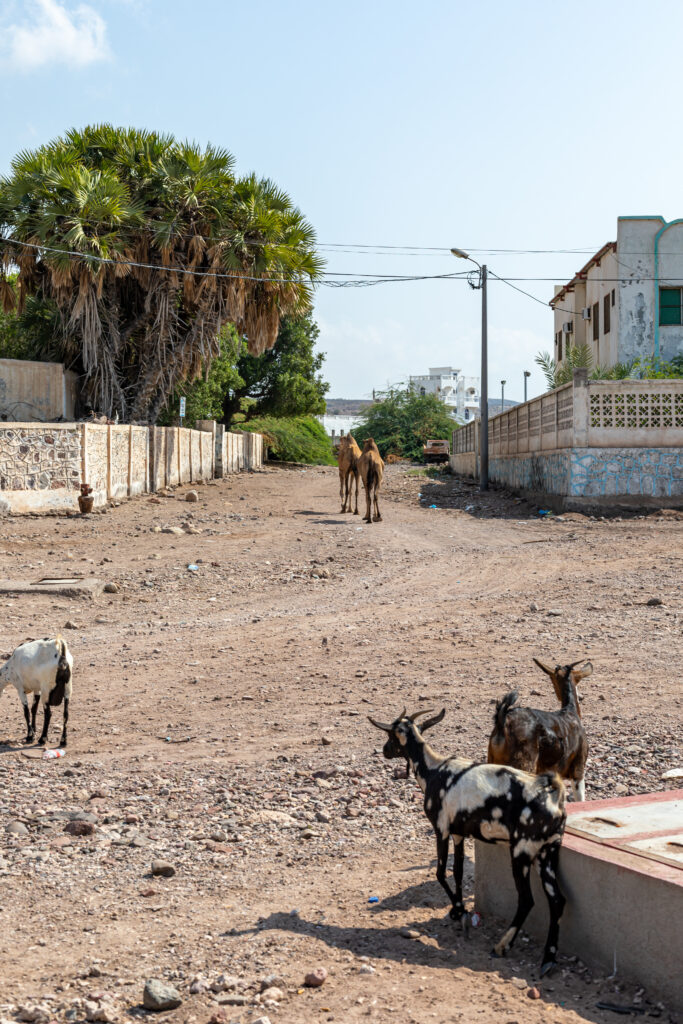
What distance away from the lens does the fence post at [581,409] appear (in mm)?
21875

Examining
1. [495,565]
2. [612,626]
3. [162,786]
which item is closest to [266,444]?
[495,565]

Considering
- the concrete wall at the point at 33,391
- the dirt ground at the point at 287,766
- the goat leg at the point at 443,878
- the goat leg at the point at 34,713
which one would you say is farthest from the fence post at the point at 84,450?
the goat leg at the point at 443,878

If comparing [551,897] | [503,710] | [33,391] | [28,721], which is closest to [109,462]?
[33,391]

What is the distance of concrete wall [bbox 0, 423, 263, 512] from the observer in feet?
66.5

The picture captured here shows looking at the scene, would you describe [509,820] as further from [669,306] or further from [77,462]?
[669,306]

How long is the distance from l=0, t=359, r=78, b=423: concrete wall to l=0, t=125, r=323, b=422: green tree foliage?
1020 millimetres

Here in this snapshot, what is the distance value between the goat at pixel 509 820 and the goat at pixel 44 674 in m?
3.42

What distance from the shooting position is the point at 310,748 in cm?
673

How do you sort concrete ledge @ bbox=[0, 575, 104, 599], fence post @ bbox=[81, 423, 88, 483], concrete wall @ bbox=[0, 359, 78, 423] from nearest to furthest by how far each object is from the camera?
concrete ledge @ bbox=[0, 575, 104, 599] → fence post @ bbox=[81, 423, 88, 483] → concrete wall @ bbox=[0, 359, 78, 423]

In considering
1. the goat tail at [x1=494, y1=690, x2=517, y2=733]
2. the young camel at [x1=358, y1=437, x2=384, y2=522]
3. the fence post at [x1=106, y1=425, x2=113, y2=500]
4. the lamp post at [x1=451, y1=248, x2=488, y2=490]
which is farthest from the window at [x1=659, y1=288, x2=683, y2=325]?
the goat tail at [x1=494, y1=690, x2=517, y2=733]

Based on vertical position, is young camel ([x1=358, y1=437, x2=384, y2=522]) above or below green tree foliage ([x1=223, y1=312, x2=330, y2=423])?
below

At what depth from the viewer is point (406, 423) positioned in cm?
7094

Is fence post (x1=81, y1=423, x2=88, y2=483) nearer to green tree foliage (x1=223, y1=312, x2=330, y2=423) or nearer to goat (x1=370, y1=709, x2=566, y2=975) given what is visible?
goat (x1=370, y1=709, x2=566, y2=975)

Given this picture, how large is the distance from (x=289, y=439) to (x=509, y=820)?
5389 centimetres
